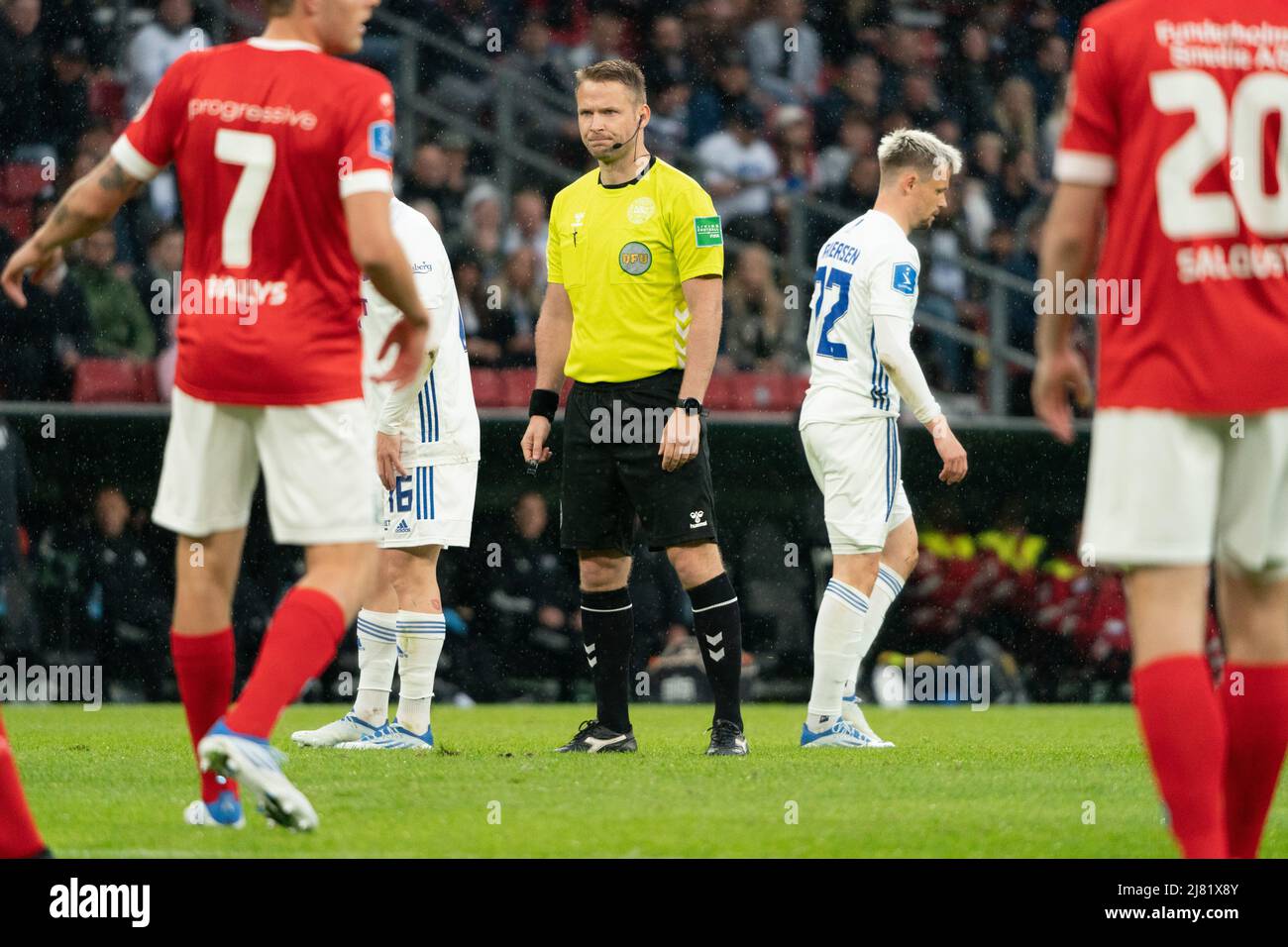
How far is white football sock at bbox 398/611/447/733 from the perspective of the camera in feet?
25.9

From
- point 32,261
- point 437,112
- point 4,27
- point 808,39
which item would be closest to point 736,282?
point 437,112

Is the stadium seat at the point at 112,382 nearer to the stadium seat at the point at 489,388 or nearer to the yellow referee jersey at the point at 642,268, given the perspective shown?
the stadium seat at the point at 489,388

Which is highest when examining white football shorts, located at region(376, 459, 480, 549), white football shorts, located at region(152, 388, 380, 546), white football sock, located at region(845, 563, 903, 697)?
white football shorts, located at region(152, 388, 380, 546)

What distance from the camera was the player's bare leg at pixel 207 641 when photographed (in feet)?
16.9

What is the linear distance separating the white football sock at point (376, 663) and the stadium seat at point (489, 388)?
4796 millimetres

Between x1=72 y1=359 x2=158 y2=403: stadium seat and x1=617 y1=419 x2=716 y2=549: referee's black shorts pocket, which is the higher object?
x1=72 y1=359 x2=158 y2=403: stadium seat

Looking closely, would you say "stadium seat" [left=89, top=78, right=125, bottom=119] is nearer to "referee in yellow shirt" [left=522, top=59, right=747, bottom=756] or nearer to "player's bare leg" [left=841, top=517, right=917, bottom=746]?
"referee in yellow shirt" [left=522, top=59, right=747, bottom=756]

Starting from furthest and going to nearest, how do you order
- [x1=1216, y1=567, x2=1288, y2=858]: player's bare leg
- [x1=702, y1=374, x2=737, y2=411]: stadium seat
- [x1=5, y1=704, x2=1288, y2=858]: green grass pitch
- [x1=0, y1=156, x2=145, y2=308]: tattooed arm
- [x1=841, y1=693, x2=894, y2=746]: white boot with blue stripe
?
1. [x1=702, y1=374, x2=737, y2=411]: stadium seat
2. [x1=841, y1=693, x2=894, y2=746]: white boot with blue stripe
3. [x1=0, y1=156, x2=145, y2=308]: tattooed arm
4. [x1=5, y1=704, x2=1288, y2=858]: green grass pitch
5. [x1=1216, y1=567, x2=1288, y2=858]: player's bare leg

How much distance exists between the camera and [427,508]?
802 cm

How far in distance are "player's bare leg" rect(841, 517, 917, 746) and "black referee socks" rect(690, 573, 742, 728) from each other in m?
1.00

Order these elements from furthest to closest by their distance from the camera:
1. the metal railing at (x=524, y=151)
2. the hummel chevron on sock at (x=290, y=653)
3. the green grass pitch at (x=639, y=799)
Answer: the metal railing at (x=524, y=151), the green grass pitch at (x=639, y=799), the hummel chevron on sock at (x=290, y=653)

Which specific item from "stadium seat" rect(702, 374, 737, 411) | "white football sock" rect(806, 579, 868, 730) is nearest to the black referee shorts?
"white football sock" rect(806, 579, 868, 730)

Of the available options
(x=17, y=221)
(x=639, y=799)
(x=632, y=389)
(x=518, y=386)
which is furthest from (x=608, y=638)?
(x=17, y=221)

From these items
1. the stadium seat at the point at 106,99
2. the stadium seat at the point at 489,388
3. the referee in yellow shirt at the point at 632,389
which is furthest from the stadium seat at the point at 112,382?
the referee in yellow shirt at the point at 632,389
